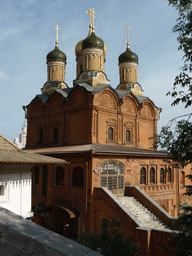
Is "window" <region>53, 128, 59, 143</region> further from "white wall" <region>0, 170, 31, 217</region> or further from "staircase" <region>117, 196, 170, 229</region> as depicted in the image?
"white wall" <region>0, 170, 31, 217</region>

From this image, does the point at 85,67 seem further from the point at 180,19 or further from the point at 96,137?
the point at 180,19

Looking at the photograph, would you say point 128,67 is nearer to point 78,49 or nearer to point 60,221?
point 78,49

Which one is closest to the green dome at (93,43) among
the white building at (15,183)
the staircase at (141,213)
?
the staircase at (141,213)

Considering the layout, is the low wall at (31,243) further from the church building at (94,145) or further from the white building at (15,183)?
the church building at (94,145)

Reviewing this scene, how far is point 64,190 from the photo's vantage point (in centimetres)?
1598

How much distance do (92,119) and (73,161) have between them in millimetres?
4065

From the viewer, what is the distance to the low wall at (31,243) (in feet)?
8.21

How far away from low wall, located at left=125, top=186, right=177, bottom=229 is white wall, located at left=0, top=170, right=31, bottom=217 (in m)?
8.53

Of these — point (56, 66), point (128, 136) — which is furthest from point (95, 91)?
point (56, 66)

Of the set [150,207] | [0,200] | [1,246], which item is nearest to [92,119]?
[150,207]

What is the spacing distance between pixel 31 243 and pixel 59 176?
14.4 m

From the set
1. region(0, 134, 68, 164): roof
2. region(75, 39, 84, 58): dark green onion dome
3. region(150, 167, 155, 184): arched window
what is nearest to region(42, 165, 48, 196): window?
region(150, 167, 155, 184): arched window

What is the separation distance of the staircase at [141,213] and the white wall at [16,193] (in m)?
7.18

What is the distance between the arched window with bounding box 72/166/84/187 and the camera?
50.8 ft
